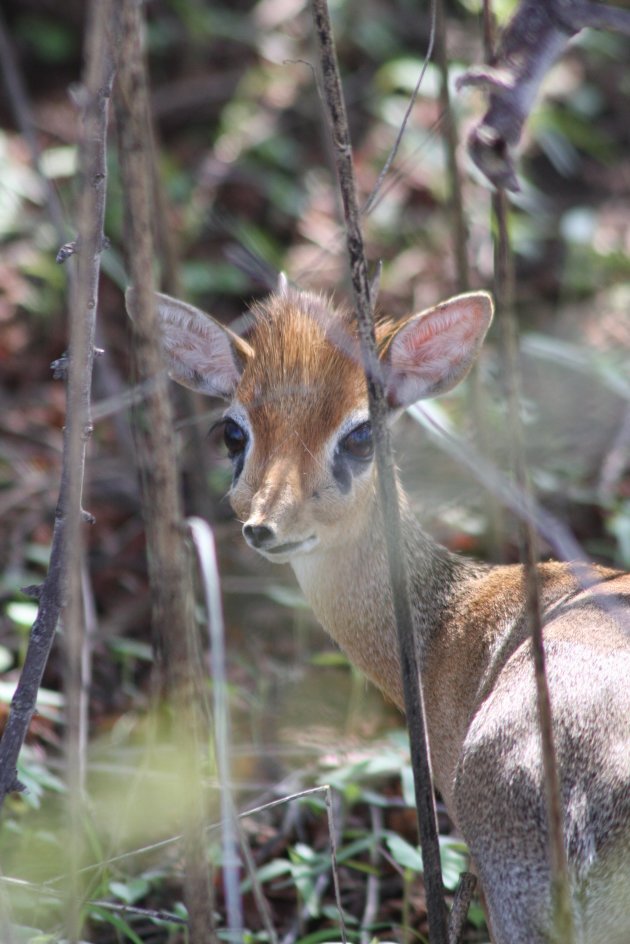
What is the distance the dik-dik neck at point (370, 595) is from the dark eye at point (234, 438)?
0.42 m

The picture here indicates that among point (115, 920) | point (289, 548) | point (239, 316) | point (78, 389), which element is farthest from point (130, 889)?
point (239, 316)

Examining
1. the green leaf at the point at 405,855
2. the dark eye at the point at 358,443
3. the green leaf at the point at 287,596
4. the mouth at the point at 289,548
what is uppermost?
the dark eye at the point at 358,443

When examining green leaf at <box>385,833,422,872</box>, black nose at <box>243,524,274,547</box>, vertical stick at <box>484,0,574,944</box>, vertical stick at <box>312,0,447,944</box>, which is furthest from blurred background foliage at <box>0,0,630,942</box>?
vertical stick at <box>484,0,574,944</box>

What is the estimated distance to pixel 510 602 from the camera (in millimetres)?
3619

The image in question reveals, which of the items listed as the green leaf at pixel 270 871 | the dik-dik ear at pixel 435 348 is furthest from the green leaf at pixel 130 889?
the dik-dik ear at pixel 435 348

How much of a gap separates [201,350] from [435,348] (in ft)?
2.59

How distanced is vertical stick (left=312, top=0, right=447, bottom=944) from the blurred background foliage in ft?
2.01

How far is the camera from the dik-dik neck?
3824 millimetres

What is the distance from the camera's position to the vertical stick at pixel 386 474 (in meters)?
2.56

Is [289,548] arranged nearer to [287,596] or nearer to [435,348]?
[435,348]

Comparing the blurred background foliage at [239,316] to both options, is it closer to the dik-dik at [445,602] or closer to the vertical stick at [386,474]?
the dik-dik at [445,602]

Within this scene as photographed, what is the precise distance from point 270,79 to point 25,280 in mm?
2418

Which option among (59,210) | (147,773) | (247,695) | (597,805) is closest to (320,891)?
(147,773)

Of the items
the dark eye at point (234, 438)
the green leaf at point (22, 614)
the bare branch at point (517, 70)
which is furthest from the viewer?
the green leaf at point (22, 614)
